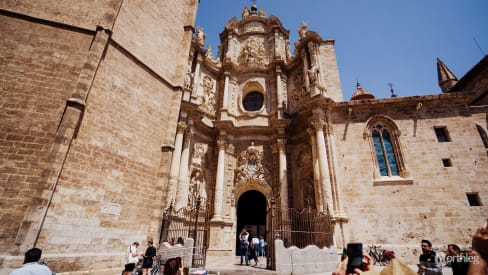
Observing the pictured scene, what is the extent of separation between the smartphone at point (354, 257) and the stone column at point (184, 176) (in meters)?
10.9

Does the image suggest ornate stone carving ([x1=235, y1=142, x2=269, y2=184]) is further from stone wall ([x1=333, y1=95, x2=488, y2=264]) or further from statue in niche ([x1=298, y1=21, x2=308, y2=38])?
statue in niche ([x1=298, y1=21, x2=308, y2=38])

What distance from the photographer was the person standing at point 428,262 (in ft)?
13.4

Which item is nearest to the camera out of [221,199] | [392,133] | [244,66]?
[392,133]

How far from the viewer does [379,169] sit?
11.9m

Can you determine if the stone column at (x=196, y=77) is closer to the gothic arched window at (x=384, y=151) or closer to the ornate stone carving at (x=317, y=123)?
the ornate stone carving at (x=317, y=123)

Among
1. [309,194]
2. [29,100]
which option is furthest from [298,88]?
[29,100]

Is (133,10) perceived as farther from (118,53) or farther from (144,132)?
(144,132)

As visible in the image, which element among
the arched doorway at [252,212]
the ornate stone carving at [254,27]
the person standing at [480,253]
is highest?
the ornate stone carving at [254,27]

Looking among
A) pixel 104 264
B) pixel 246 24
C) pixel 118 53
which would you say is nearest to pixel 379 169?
pixel 104 264

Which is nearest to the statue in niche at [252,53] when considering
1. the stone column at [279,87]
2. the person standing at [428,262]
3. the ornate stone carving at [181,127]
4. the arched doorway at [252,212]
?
the stone column at [279,87]

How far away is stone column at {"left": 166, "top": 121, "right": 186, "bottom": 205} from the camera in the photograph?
11579 mm

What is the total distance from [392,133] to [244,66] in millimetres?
11143

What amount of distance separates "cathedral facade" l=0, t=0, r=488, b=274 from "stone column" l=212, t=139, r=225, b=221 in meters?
0.10

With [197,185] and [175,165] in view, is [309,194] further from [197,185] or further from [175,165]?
[175,165]
